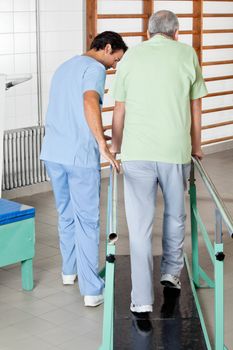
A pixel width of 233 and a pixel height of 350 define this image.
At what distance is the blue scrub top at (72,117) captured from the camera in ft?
13.6

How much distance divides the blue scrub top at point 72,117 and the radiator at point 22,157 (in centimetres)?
237

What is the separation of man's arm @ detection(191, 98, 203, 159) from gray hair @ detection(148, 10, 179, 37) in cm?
39

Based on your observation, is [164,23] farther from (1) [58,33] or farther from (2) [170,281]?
(1) [58,33]

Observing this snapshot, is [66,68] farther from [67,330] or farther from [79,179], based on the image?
[67,330]

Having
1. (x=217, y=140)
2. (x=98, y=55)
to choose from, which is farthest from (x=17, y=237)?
(x=217, y=140)

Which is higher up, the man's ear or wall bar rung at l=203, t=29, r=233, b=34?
wall bar rung at l=203, t=29, r=233, b=34

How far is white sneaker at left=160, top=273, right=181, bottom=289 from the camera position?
415 centimetres

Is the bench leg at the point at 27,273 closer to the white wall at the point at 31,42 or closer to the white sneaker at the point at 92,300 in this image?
the white sneaker at the point at 92,300

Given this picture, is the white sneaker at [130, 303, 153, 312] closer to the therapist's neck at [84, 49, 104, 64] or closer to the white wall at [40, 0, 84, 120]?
the therapist's neck at [84, 49, 104, 64]

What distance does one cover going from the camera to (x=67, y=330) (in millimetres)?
3977

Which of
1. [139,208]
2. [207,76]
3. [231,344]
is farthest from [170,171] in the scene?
[207,76]

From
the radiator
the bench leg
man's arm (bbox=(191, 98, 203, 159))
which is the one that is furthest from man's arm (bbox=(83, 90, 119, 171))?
the radiator

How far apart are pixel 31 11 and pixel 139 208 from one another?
3500mm

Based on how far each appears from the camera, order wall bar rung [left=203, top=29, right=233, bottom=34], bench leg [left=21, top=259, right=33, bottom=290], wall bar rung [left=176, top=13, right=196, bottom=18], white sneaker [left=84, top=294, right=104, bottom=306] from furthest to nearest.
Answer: wall bar rung [left=203, top=29, right=233, bottom=34] → wall bar rung [left=176, top=13, right=196, bottom=18] → bench leg [left=21, top=259, right=33, bottom=290] → white sneaker [left=84, top=294, right=104, bottom=306]
